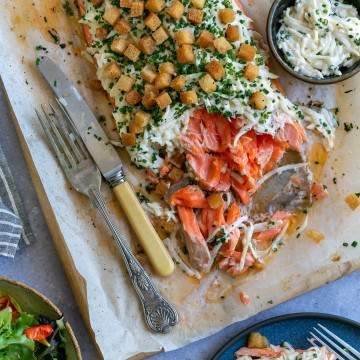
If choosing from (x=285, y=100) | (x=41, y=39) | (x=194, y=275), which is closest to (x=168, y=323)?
(x=194, y=275)

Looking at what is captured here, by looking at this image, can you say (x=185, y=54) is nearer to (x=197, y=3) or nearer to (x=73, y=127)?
Result: (x=197, y=3)

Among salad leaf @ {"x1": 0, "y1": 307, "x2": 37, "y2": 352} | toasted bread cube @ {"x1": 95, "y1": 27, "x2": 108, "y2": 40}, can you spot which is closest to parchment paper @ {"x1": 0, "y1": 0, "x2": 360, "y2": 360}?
toasted bread cube @ {"x1": 95, "y1": 27, "x2": 108, "y2": 40}

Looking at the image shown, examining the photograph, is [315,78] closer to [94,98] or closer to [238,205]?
[238,205]

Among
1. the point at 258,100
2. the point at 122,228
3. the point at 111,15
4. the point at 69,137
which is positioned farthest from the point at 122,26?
the point at 122,228

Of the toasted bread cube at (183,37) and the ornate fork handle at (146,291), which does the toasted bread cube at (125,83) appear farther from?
the ornate fork handle at (146,291)

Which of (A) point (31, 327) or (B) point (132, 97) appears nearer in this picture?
(A) point (31, 327)

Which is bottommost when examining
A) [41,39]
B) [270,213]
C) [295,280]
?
[295,280]

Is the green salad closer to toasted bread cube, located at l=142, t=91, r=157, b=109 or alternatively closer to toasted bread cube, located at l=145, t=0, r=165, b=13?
toasted bread cube, located at l=142, t=91, r=157, b=109
